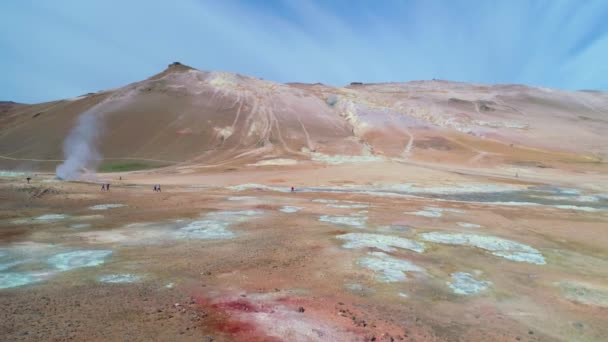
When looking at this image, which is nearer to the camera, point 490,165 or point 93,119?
point 490,165

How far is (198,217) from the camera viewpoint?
1021 inches

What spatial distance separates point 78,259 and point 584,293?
1946cm

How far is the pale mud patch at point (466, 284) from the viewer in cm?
1408

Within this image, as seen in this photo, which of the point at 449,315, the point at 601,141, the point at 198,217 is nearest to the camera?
the point at 449,315

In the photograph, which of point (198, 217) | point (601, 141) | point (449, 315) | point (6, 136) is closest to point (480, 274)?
point (449, 315)

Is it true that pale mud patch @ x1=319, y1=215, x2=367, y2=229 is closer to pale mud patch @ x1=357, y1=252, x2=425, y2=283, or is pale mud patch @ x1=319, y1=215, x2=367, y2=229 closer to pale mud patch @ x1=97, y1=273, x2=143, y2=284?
Result: pale mud patch @ x1=357, y1=252, x2=425, y2=283

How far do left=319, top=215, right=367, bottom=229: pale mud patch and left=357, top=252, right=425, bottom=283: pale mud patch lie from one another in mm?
6906

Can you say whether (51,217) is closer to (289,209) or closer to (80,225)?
(80,225)

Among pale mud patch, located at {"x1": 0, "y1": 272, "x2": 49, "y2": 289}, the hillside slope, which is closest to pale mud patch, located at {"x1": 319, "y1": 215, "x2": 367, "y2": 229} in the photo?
pale mud patch, located at {"x1": 0, "y1": 272, "x2": 49, "y2": 289}

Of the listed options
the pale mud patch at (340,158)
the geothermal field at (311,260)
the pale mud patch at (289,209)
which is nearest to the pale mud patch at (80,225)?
the geothermal field at (311,260)

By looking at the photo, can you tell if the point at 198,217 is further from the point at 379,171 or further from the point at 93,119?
the point at 93,119

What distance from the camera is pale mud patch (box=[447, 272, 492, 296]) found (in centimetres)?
1408

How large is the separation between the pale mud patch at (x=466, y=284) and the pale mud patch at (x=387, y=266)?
1.32 m

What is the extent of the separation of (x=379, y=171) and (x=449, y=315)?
5760 centimetres
